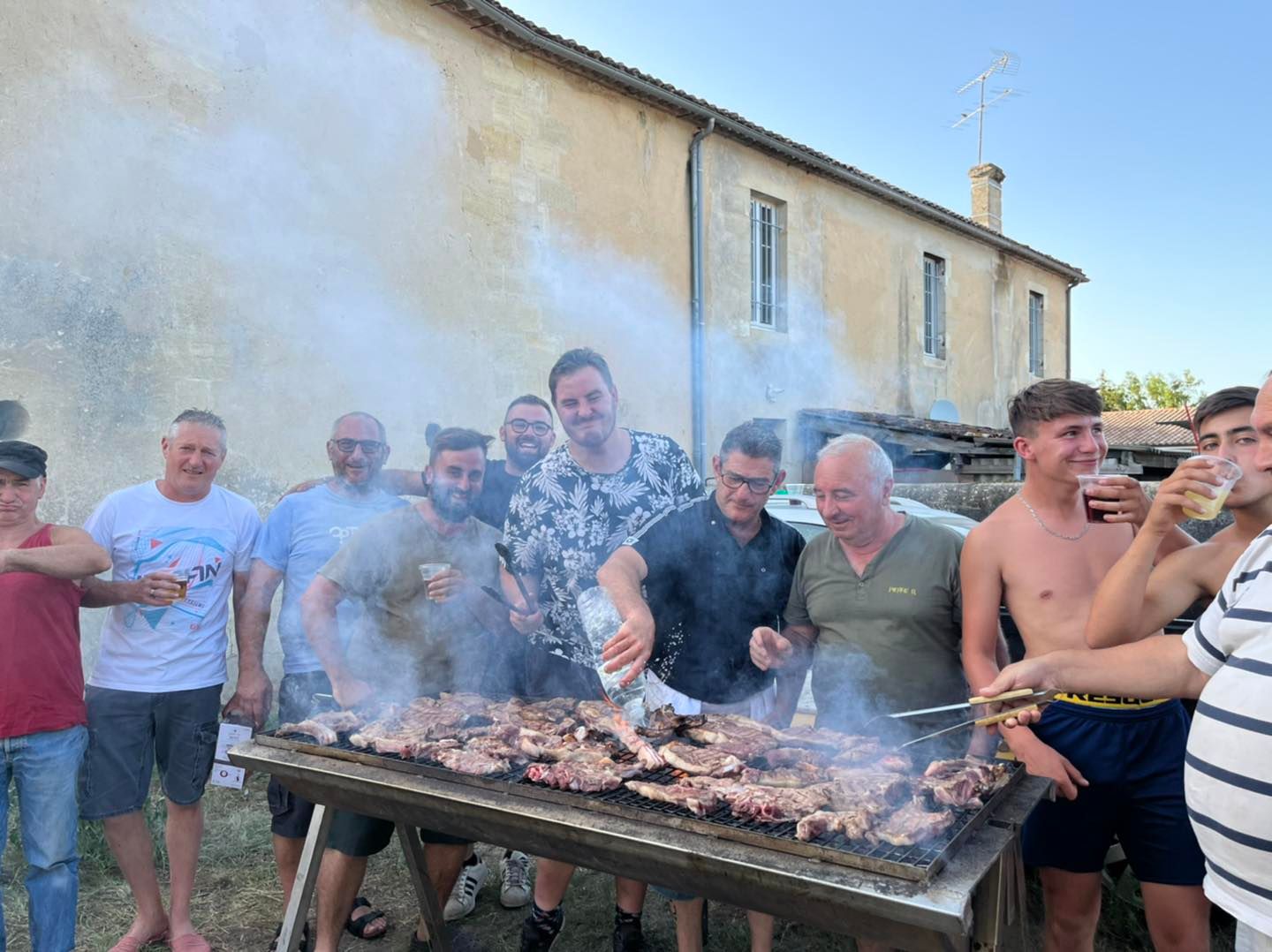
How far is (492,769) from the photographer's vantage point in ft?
8.50

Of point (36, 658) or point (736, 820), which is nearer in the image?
point (736, 820)

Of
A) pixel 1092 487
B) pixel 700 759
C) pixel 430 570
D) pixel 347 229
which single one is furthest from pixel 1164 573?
pixel 347 229

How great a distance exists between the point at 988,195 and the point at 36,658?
62.2ft

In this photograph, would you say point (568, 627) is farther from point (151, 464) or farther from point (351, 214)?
point (151, 464)

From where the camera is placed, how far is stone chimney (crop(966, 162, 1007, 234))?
1795cm

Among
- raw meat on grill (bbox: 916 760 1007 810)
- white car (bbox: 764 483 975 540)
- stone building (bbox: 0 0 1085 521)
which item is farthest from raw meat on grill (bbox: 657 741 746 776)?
stone building (bbox: 0 0 1085 521)

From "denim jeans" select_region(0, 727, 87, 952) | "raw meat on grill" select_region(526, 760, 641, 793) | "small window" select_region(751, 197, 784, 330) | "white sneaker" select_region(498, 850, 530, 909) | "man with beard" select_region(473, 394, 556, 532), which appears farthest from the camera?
"small window" select_region(751, 197, 784, 330)

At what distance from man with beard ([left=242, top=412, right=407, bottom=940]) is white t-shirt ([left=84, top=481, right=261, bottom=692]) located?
7.1 inches

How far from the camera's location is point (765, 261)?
10023 millimetres

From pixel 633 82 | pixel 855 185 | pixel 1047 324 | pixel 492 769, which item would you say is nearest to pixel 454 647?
pixel 492 769

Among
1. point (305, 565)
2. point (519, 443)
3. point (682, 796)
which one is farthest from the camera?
point (519, 443)

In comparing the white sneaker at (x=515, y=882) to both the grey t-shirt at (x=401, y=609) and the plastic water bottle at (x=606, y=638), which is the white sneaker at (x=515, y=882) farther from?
the plastic water bottle at (x=606, y=638)

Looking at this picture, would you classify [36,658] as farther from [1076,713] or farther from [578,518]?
[1076,713]

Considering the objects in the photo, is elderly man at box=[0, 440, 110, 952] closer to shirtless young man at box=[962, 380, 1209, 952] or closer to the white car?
shirtless young man at box=[962, 380, 1209, 952]
